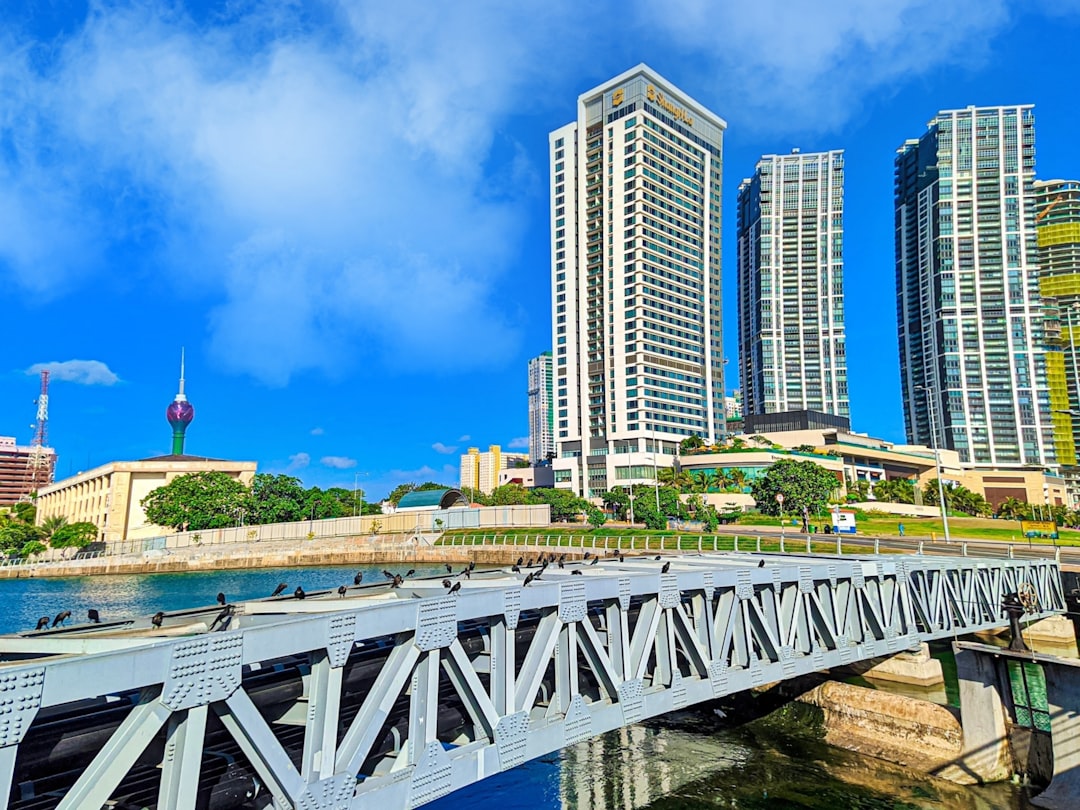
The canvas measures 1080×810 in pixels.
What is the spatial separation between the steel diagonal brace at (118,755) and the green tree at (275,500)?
11908 cm

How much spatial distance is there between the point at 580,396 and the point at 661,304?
29.8m

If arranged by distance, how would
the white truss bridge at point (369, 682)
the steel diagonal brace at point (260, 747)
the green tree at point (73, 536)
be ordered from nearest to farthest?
1. the white truss bridge at point (369, 682)
2. the steel diagonal brace at point (260, 747)
3. the green tree at point (73, 536)

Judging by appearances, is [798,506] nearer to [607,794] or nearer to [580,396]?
[580,396]

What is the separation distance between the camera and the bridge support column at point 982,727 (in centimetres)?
2264

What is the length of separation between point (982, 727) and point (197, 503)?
116 m

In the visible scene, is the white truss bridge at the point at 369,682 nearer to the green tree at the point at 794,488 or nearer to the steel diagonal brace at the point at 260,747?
the steel diagonal brace at the point at 260,747

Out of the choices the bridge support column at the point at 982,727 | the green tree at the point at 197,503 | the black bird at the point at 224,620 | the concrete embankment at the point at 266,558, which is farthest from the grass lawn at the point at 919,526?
the green tree at the point at 197,503

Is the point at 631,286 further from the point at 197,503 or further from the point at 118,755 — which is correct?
the point at 118,755

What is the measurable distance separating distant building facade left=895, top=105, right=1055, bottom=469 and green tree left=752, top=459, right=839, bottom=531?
353 ft

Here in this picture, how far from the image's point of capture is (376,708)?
408 inches

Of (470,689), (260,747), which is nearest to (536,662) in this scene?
(470,689)

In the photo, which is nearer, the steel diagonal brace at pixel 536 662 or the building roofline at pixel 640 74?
the steel diagonal brace at pixel 536 662

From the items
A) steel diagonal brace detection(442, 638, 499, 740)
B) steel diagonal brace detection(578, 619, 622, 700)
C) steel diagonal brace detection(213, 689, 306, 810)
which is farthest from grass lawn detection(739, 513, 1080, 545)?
steel diagonal brace detection(213, 689, 306, 810)

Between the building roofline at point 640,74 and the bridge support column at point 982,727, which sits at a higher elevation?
the building roofline at point 640,74
